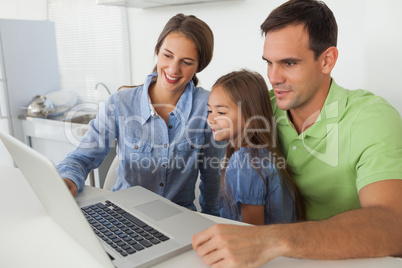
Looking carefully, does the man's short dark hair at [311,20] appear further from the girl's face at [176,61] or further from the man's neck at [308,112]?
the girl's face at [176,61]

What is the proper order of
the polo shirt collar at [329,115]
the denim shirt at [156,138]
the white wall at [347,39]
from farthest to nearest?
the white wall at [347,39] → the denim shirt at [156,138] → the polo shirt collar at [329,115]

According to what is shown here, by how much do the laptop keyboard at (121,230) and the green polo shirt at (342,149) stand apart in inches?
23.0

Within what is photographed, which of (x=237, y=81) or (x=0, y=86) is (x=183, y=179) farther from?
(x=0, y=86)

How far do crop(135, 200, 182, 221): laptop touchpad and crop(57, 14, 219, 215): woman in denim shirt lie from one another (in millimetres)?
481

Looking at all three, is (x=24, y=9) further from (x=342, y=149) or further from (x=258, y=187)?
(x=342, y=149)

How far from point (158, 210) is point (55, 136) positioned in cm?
218

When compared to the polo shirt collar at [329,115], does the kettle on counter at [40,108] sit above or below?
below

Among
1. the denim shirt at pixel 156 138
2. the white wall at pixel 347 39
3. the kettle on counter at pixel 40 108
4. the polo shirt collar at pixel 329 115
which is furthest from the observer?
the kettle on counter at pixel 40 108

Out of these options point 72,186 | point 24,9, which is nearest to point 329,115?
point 72,186

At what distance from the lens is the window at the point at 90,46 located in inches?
121

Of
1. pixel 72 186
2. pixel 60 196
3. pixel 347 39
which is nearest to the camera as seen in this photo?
pixel 60 196

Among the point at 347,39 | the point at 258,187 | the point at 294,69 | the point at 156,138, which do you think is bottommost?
the point at 258,187

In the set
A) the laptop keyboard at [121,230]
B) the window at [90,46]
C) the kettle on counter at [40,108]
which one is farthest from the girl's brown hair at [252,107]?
the kettle on counter at [40,108]

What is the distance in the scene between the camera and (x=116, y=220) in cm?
90
